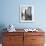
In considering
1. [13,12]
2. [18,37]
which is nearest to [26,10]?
[13,12]

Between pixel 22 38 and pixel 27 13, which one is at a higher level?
pixel 27 13

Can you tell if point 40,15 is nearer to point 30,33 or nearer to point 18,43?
point 30,33

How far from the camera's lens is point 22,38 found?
11.7 feet

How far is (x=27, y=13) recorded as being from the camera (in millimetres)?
4086

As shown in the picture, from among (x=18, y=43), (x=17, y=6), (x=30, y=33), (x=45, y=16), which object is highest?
(x=17, y=6)

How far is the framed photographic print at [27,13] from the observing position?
405cm

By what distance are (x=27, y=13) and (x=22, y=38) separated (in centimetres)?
93

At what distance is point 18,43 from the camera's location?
3.59 meters

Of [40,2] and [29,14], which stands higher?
[40,2]

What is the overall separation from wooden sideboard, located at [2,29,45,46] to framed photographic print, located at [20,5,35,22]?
0.65 m

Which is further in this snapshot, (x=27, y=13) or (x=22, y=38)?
(x=27, y=13)

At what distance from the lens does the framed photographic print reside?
13.3 feet

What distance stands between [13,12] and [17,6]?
0.78ft

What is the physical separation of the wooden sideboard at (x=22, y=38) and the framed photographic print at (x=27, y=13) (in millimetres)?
655
